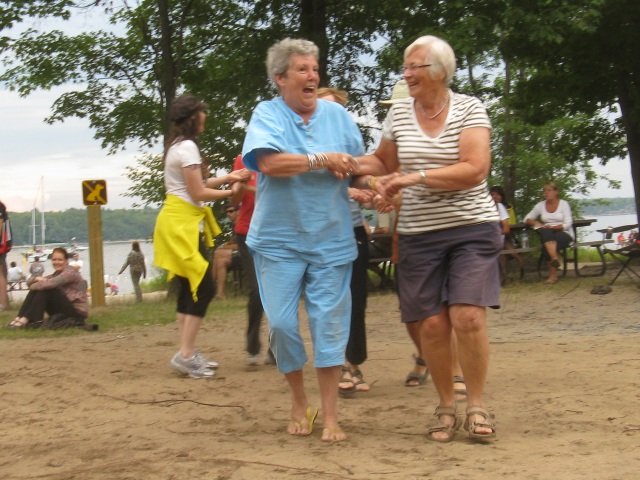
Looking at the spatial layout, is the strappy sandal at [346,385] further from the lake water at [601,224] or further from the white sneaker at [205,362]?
the lake water at [601,224]

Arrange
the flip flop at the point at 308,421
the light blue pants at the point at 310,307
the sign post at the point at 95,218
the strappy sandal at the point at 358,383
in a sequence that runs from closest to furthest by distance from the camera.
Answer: the light blue pants at the point at 310,307
the flip flop at the point at 308,421
the strappy sandal at the point at 358,383
the sign post at the point at 95,218

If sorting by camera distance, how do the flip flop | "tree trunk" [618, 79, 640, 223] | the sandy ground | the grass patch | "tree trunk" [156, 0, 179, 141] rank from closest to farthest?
the sandy ground < the flip flop < the grass patch < "tree trunk" [618, 79, 640, 223] < "tree trunk" [156, 0, 179, 141]

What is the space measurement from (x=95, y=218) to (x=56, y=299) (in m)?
4.22

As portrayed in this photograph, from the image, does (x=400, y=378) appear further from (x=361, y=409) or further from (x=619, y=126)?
(x=619, y=126)

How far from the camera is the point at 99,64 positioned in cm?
1841

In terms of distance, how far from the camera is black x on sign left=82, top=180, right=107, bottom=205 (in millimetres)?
14625

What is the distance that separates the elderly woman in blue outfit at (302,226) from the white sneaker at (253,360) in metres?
2.50

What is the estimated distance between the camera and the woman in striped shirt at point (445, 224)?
14.8 feet

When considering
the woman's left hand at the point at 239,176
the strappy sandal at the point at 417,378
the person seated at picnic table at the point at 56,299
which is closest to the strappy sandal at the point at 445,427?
the strappy sandal at the point at 417,378

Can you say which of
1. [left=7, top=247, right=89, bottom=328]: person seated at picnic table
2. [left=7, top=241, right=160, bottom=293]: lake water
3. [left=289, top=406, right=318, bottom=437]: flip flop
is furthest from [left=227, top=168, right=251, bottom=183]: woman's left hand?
[left=7, top=247, right=89, bottom=328]: person seated at picnic table

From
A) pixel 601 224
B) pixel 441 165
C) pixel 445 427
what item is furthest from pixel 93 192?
pixel 601 224

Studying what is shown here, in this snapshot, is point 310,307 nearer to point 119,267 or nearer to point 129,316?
point 129,316

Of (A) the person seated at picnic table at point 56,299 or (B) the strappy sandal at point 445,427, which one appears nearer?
(B) the strappy sandal at point 445,427

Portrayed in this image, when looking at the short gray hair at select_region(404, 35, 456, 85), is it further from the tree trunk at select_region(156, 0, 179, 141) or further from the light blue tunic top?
the tree trunk at select_region(156, 0, 179, 141)
